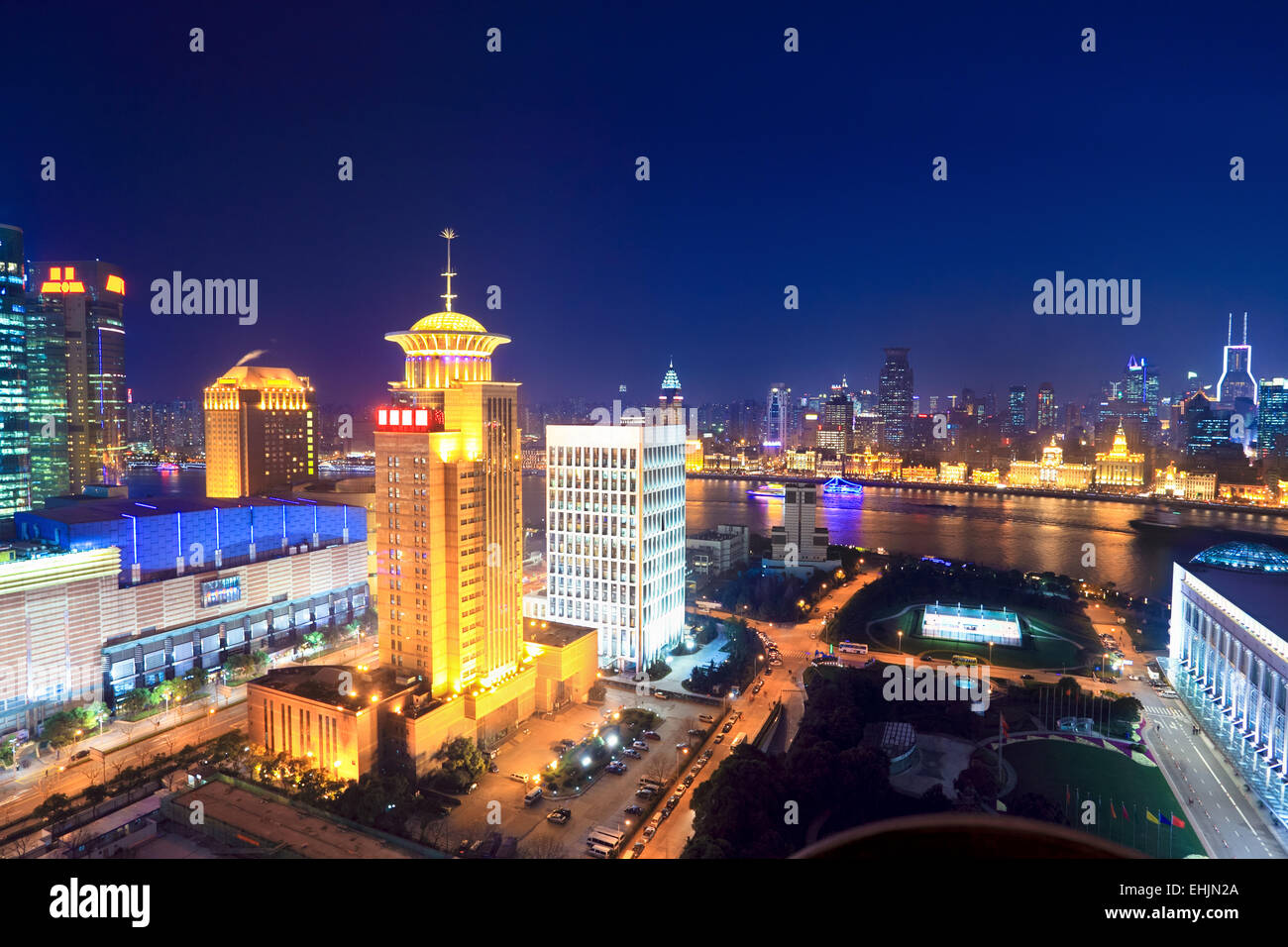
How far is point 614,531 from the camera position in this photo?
46.5 ft

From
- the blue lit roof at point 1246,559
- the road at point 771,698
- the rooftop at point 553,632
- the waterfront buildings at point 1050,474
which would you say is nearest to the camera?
the road at point 771,698

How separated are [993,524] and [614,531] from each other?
2808 cm

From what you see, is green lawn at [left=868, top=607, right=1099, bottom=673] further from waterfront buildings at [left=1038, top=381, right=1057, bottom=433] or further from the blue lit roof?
waterfront buildings at [left=1038, top=381, right=1057, bottom=433]

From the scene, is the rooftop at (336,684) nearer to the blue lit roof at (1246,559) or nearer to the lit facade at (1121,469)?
the blue lit roof at (1246,559)

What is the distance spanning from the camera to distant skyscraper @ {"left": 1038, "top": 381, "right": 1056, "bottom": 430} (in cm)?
6369

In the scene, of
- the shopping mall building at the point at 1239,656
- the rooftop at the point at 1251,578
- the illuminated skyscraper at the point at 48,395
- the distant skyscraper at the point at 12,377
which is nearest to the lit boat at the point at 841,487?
the rooftop at the point at 1251,578

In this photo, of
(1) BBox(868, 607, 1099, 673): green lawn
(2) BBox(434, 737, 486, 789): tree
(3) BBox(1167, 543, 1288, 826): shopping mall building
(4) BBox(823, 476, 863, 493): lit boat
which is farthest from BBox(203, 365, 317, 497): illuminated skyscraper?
(4) BBox(823, 476, 863, 493): lit boat

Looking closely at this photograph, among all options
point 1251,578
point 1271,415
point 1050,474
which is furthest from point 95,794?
point 1271,415

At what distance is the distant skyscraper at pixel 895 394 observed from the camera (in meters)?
63.8

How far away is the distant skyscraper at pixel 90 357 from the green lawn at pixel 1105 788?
36.3 m

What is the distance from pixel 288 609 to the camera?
56.3ft

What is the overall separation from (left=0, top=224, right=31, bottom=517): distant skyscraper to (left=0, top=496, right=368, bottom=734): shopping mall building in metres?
10.2
